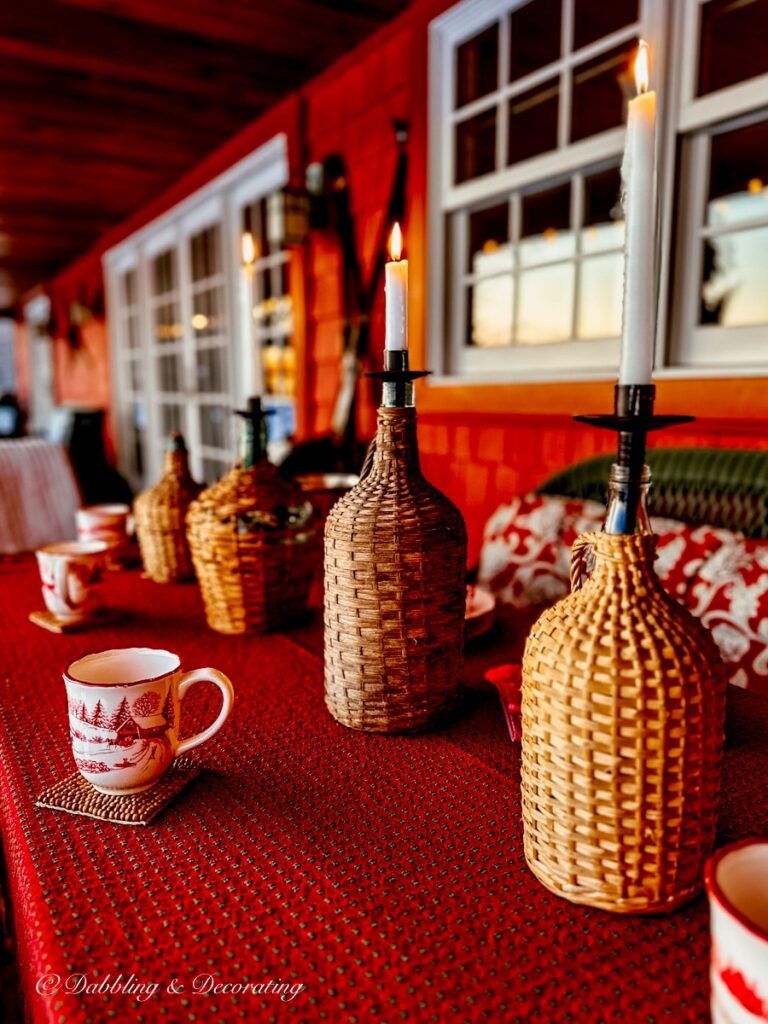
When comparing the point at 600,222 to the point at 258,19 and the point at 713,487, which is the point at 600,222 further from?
the point at 258,19

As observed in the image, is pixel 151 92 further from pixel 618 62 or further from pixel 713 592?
pixel 713 592

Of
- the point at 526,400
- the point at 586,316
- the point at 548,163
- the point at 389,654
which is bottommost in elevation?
the point at 389,654

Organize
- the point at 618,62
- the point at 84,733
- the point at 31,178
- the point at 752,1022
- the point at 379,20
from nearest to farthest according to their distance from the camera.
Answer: the point at 752,1022 → the point at 84,733 → the point at 618,62 → the point at 379,20 → the point at 31,178

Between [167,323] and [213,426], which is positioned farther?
[167,323]

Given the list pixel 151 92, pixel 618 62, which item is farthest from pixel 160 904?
pixel 151 92

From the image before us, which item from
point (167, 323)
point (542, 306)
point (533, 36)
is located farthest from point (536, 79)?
point (167, 323)

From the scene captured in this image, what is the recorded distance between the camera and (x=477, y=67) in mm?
2432

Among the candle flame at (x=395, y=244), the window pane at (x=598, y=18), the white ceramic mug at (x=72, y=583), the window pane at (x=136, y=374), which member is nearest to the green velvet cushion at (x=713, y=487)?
the candle flame at (x=395, y=244)

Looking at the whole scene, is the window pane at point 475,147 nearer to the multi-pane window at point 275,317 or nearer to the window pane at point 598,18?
the window pane at point 598,18

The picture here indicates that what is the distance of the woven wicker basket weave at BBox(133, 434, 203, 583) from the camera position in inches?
47.5

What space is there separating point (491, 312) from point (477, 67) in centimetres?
79

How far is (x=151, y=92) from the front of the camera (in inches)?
128

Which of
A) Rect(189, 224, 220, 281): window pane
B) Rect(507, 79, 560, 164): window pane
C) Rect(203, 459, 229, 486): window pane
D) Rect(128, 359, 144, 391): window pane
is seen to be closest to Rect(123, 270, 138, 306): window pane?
Rect(128, 359, 144, 391): window pane

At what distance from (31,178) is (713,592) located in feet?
16.2
